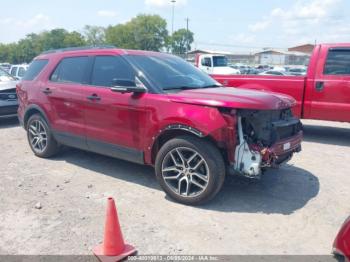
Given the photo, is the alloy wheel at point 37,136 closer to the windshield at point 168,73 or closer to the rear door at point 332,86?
the windshield at point 168,73

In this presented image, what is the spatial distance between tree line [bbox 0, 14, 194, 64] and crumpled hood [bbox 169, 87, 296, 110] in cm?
8315

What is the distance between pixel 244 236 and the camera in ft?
12.3

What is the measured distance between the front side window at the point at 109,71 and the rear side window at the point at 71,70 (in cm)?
28

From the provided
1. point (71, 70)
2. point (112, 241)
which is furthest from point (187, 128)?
point (71, 70)

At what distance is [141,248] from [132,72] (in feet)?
7.96

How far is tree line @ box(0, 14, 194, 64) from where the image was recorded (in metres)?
90.1

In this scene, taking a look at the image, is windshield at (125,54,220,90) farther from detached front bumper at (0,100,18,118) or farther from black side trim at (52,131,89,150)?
detached front bumper at (0,100,18,118)

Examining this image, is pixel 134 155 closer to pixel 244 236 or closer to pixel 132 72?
pixel 132 72

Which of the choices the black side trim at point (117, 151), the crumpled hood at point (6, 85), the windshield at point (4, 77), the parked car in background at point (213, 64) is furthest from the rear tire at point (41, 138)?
the parked car in background at point (213, 64)

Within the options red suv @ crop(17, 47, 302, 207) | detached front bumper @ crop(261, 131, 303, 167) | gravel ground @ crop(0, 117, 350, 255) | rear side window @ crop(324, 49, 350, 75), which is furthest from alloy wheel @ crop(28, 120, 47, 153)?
rear side window @ crop(324, 49, 350, 75)

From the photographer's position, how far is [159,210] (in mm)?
4340

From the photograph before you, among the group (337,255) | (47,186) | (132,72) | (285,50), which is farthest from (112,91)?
(285,50)

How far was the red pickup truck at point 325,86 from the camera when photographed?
24.6ft

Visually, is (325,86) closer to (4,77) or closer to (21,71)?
(4,77)
